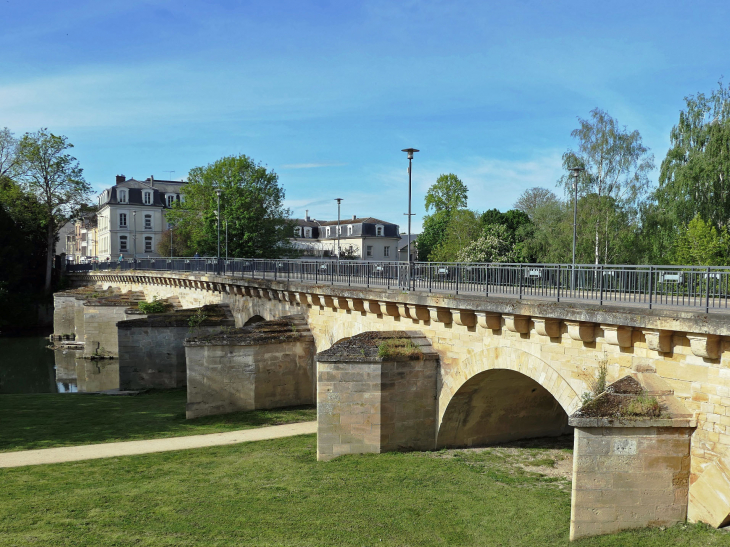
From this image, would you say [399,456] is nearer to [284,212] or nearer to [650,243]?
[650,243]

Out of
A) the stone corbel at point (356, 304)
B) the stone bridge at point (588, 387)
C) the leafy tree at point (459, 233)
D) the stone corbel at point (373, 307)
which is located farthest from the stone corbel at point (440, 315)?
the leafy tree at point (459, 233)

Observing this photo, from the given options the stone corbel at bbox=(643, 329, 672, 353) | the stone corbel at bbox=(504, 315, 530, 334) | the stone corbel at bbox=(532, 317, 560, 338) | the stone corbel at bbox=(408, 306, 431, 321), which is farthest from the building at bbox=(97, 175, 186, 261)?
the stone corbel at bbox=(643, 329, 672, 353)

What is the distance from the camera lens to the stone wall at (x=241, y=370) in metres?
19.4

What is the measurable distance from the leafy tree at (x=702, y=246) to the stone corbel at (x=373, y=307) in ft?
54.3

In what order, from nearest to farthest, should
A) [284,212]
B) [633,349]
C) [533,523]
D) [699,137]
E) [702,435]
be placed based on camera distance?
[702,435]
[633,349]
[533,523]
[699,137]
[284,212]

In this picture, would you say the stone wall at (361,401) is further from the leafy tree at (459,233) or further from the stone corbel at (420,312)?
the leafy tree at (459,233)

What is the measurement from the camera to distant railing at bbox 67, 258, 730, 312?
32.8 ft

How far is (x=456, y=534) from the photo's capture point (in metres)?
10.3

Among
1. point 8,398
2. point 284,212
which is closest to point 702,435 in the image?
point 8,398

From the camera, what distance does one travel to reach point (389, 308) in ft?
51.7

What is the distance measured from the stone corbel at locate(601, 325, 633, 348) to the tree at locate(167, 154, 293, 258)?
130 feet

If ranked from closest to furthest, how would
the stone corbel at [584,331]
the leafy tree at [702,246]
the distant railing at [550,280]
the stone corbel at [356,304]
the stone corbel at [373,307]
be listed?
1. the distant railing at [550,280]
2. the stone corbel at [584,331]
3. the stone corbel at [373,307]
4. the stone corbel at [356,304]
5. the leafy tree at [702,246]

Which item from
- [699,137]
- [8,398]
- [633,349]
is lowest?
[8,398]

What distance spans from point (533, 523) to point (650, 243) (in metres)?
27.1
